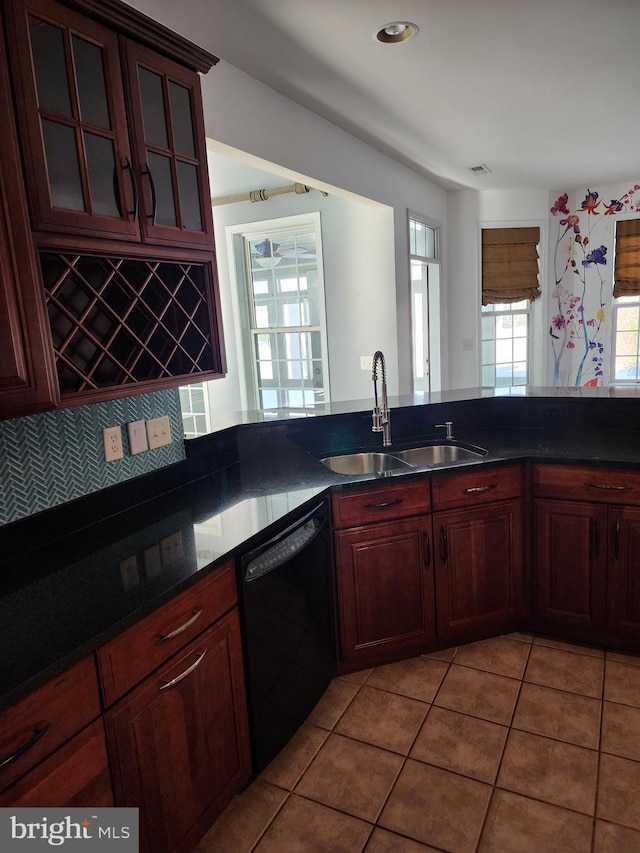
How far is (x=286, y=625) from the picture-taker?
1860 millimetres

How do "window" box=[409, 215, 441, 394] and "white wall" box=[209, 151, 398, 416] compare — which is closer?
"white wall" box=[209, 151, 398, 416]

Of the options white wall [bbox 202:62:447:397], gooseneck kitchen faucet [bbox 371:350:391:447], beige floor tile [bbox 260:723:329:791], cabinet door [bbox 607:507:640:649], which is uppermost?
white wall [bbox 202:62:447:397]

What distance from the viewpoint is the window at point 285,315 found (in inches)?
182

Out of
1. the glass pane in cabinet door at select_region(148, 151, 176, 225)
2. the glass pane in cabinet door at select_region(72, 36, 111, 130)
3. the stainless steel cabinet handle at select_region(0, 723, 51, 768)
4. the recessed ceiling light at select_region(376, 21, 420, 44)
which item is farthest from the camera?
the recessed ceiling light at select_region(376, 21, 420, 44)

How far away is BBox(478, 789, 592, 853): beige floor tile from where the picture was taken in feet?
5.05

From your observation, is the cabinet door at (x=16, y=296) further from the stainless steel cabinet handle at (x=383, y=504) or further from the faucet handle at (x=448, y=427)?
the faucet handle at (x=448, y=427)

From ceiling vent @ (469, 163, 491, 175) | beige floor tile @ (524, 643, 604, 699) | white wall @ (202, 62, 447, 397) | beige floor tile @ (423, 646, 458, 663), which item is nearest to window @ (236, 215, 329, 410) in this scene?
white wall @ (202, 62, 447, 397)

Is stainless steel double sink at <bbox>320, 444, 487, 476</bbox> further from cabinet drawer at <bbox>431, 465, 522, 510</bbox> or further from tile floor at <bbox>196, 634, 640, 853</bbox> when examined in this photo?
tile floor at <bbox>196, 634, 640, 853</bbox>

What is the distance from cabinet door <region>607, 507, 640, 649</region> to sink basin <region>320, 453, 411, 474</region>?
3.06ft

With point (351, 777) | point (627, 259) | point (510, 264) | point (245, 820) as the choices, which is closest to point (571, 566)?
point (351, 777)

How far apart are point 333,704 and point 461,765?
534mm

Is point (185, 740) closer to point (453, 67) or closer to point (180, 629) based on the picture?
point (180, 629)

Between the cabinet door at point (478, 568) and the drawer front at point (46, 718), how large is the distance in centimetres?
153

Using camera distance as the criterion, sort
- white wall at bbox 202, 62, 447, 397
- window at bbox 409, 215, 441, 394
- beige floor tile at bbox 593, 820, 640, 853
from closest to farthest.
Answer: beige floor tile at bbox 593, 820, 640, 853 < white wall at bbox 202, 62, 447, 397 < window at bbox 409, 215, 441, 394
